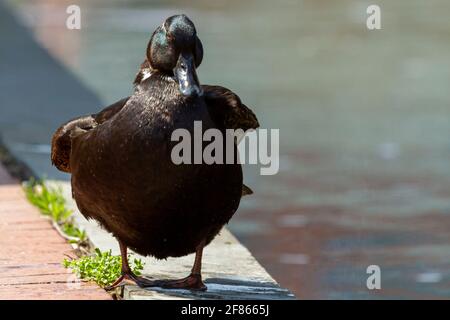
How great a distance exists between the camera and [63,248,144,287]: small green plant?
5.05 m

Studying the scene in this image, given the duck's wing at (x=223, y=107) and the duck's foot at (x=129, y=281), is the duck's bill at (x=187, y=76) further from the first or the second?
the duck's foot at (x=129, y=281)

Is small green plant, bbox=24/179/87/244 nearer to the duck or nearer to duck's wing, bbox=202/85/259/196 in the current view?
the duck

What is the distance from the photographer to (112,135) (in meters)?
4.63

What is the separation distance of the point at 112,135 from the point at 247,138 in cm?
422

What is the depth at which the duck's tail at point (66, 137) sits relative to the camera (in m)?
4.96

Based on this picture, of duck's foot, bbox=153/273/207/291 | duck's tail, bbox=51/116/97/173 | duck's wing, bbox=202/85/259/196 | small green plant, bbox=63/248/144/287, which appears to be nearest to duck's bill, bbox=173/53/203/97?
duck's wing, bbox=202/85/259/196

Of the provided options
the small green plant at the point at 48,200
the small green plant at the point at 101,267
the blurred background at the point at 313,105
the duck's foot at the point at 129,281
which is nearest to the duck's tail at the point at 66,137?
the small green plant at the point at 101,267

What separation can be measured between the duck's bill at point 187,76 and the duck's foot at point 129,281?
822 millimetres

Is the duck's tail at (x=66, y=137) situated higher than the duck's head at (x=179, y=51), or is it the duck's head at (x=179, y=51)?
the duck's head at (x=179, y=51)

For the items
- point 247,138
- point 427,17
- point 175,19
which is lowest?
point 175,19

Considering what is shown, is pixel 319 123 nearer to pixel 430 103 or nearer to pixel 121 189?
pixel 430 103

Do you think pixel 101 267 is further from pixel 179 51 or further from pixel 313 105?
pixel 313 105

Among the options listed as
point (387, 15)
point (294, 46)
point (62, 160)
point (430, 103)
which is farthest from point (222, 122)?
point (387, 15)

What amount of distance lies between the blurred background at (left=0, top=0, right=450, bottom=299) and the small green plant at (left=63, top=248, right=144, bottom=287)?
1386 mm
